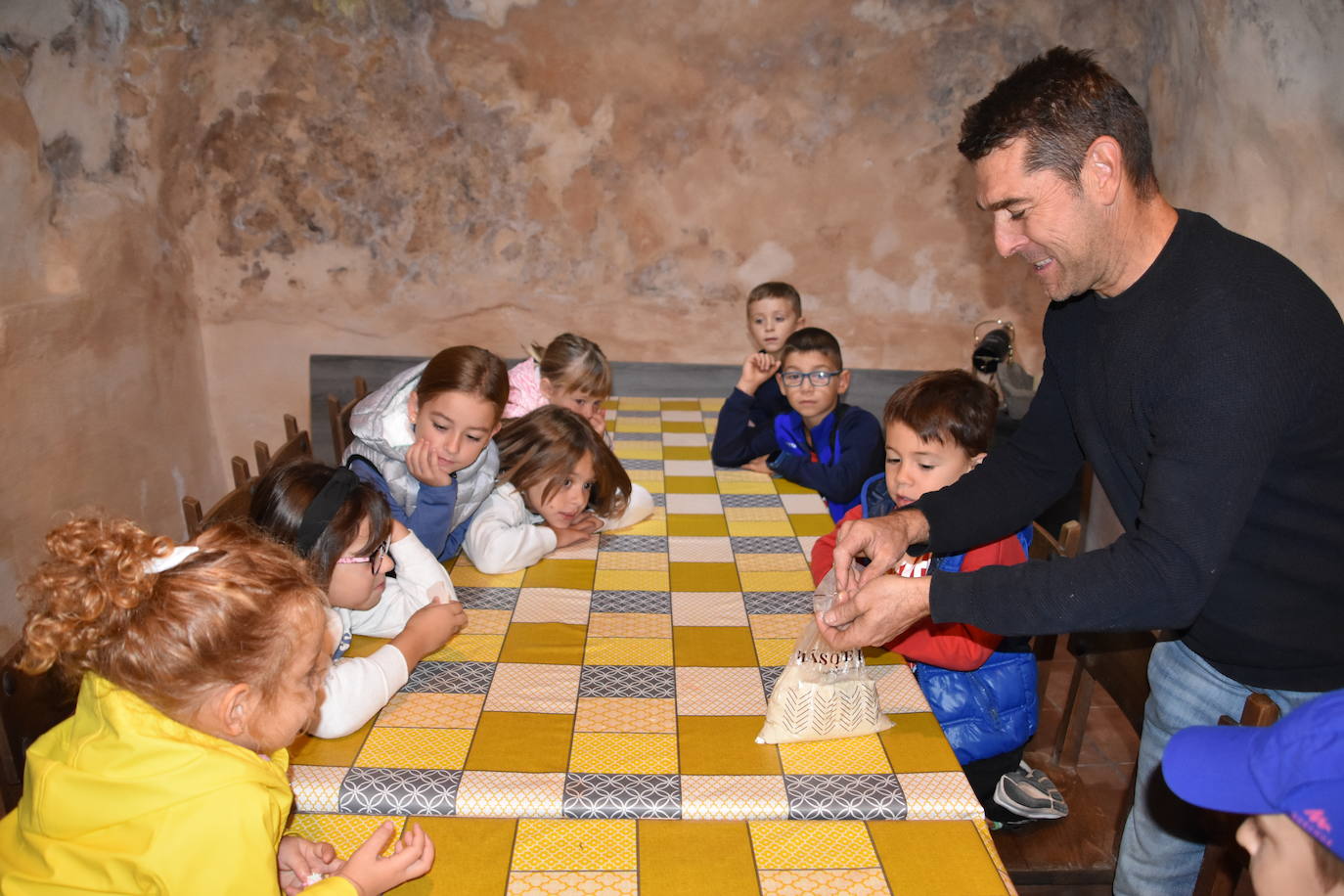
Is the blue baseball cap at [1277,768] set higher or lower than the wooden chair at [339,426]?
higher

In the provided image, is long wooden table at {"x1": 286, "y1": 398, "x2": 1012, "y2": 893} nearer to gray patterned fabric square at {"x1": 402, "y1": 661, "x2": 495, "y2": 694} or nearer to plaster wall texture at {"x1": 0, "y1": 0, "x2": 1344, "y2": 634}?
gray patterned fabric square at {"x1": 402, "y1": 661, "x2": 495, "y2": 694}

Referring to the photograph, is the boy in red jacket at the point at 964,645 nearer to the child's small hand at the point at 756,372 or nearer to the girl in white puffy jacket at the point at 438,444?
the girl in white puffy jacket at the point at 438,444

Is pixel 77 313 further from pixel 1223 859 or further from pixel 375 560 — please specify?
pixel 1223 859

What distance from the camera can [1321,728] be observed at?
92cm

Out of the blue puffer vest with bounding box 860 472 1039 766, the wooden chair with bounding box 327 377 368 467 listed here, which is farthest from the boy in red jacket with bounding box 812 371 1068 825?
the wooden chair with bounding box 327 377 368 467

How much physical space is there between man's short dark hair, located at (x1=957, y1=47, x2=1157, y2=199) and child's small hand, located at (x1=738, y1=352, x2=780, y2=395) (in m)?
1.99

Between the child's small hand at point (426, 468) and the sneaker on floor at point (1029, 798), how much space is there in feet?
4.93

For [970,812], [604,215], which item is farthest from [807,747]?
[604,215]

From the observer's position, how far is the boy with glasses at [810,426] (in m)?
3.18

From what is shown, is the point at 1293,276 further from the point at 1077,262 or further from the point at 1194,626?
the point at 1194,626

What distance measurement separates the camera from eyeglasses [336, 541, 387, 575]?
1.81m

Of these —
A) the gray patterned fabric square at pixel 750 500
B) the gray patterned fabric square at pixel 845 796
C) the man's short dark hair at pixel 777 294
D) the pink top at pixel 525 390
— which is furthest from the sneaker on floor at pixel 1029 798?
the man's short dark hair at pixel 777 294

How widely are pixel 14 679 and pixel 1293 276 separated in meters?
2.12

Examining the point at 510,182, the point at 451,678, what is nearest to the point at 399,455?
the point at 451,678
